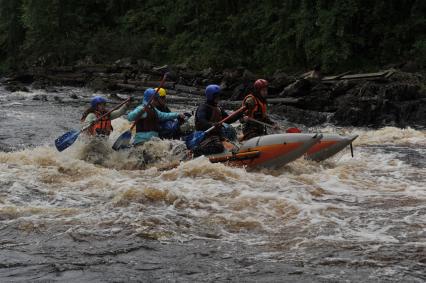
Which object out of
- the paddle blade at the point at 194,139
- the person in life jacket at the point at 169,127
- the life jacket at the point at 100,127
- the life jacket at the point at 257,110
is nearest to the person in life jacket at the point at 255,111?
the life jacket at the point at 257,110

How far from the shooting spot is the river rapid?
5.20 metres

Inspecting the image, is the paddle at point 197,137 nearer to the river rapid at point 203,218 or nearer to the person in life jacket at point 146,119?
the river rapid at point 203,218

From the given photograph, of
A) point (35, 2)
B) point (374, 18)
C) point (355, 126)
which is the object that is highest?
point (35, 2)

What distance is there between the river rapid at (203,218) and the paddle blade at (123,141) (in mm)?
163

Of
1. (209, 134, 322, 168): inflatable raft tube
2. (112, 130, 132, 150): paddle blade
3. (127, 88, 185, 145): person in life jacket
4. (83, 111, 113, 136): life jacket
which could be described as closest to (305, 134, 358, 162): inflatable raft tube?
(209, 134, 322, 168): inflatable raft tube

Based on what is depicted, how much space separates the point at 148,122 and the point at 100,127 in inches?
37.3

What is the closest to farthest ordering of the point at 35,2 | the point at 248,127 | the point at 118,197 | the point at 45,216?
1. the point at 45,216
2. the point at 118,197
3. the point at 248,127
4. the point at 35,2

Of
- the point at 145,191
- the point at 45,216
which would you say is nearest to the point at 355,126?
the point at 145,191

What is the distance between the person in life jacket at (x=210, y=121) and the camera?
9.43 metres

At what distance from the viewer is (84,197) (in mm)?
7602

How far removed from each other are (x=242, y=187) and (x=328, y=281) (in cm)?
325

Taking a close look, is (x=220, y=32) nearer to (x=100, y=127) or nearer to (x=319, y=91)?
(x=319, y=91)

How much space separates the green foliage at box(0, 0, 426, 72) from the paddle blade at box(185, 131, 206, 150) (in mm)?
12761

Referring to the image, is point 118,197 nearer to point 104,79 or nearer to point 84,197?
point 84,197
